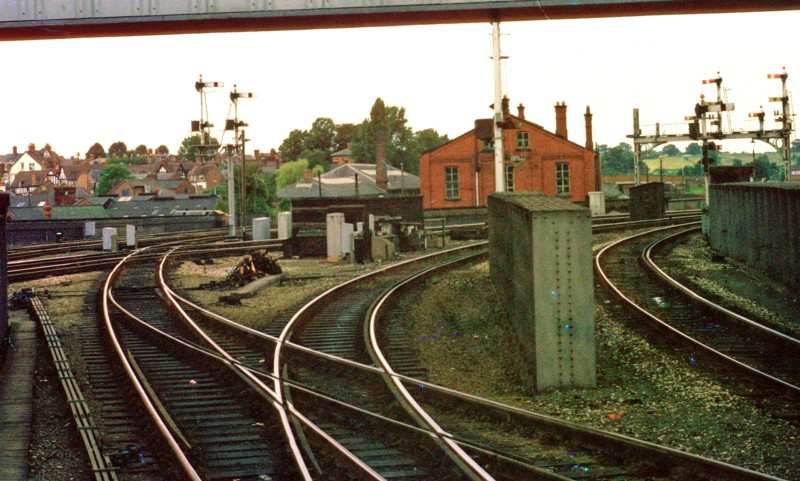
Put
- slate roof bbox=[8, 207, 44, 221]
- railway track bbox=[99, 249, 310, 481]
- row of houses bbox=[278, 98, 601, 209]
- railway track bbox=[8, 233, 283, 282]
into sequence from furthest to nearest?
slate roof bbox=[8, 207, 44, 221] < row of houses bbox=[278, 98, 601, 209] < railway track bbox=[8, 233, 283, 282] < railway track bbox=[99, 249, 310, 481]

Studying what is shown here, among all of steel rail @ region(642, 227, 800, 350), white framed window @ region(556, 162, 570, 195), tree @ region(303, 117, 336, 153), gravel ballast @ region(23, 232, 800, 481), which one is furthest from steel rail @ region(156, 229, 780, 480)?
tree @ region(303, 117, 336, 153)

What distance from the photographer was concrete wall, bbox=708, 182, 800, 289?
15.8 metres

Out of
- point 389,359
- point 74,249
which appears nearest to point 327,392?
point 389,359

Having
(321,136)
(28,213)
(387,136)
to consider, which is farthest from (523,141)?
(321,136)

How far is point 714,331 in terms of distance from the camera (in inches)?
502

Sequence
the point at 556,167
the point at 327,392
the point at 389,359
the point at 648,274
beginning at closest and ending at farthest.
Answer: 1. the point at 327,392
2. the point at 389,359
3. the point at 648,274
4. the point at 556,167

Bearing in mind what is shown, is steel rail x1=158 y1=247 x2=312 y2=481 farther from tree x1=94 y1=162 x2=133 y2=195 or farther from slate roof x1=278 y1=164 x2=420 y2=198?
tree x1=94 y1=162 x2=133 y2=195

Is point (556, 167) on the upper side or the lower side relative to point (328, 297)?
upper

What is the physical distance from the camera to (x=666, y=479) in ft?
21.0

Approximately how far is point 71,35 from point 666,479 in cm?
1547

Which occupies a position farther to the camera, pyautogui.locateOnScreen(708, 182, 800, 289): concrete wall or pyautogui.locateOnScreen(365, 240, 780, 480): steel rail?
pyautogui.locateOnScreen(708, 182, 800, 289): concrete wall

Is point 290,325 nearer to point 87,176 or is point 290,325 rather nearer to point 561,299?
point 561,299

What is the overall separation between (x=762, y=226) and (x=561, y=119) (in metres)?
38.4

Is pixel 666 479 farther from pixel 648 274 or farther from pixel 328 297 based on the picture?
pixel 648 274
